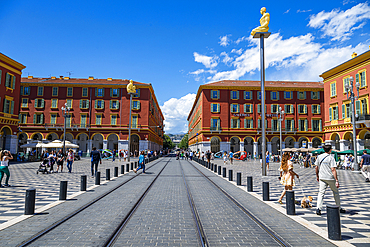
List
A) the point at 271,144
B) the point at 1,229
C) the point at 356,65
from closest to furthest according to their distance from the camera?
1. the point at 1,229
2. the point at 356,65
3. the point at 271,144

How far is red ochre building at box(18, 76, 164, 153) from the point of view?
50.4 m

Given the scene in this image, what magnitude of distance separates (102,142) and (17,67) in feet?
68.0

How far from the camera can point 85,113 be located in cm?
5112

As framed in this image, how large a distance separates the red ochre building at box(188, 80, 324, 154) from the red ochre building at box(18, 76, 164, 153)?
1115 cm

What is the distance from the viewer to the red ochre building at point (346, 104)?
109ft

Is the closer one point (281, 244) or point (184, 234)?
point (281, 244)

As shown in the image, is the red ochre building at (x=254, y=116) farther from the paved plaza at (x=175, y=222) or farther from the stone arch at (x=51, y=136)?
the paved plaza at (x=175, y=222)

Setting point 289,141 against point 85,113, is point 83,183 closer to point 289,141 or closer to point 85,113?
point 85,113

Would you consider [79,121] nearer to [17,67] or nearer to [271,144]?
[17,67]

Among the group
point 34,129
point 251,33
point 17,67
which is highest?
point 17,67

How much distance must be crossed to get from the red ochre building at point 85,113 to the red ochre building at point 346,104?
28821mm

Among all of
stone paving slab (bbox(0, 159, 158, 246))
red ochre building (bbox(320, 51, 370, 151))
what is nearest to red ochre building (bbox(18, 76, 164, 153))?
red ochre building (bbox(320, 51, 370, 151))

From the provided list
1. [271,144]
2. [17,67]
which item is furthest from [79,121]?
[271,144]

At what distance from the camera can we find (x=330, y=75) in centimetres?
4050
